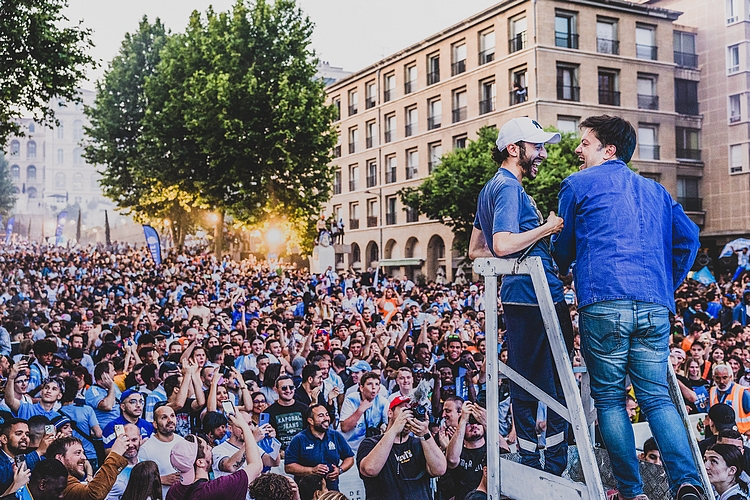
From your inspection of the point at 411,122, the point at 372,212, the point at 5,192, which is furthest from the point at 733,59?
the point at 5,192

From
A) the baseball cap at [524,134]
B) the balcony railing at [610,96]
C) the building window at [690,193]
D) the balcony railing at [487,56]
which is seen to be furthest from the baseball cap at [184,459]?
the building window at [690,193]

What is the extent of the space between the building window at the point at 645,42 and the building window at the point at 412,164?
14791mm

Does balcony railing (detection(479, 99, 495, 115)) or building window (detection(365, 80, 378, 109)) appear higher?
building window (detection(365, 80, 378, 109))

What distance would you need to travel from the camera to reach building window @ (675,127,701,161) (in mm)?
42906

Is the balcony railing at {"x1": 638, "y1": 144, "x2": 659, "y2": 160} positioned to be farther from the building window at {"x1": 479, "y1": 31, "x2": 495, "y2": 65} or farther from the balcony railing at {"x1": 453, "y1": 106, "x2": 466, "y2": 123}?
the balcony railing at {"x1": 453, "y1": 106, "x2": 466, "y2": 123}

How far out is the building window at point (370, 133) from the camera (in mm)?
53938

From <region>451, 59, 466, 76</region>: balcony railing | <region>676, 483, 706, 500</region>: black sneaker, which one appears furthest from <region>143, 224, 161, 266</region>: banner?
<region>676, 483, 706, 500</region>: black sneaker

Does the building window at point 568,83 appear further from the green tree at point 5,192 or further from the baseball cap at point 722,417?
the green tree at point 5,192

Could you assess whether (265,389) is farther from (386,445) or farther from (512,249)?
(512,249)

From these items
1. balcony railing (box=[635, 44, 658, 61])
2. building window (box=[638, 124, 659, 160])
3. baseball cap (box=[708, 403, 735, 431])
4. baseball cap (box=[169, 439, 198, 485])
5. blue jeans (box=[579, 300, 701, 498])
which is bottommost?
baseball cap (box=[169, 439, 198, 485])

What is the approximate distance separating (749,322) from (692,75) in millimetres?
31409

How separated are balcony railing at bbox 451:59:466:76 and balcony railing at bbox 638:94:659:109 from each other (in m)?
10.3

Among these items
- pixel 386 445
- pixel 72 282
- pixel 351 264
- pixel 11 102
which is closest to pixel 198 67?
pixel 72 282

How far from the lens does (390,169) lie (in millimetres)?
52344
